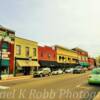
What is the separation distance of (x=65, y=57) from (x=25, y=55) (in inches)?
1049

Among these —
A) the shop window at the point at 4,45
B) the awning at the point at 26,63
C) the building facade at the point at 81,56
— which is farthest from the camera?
the building facade at the point at 81,56

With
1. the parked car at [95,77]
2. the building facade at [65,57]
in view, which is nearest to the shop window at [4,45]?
the parked car at [95,77]

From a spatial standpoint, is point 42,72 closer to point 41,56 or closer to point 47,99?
point 41,56

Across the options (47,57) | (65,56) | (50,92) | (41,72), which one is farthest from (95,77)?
(65,56)

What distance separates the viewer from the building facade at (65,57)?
203 feet

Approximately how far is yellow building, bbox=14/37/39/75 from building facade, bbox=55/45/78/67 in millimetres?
15131

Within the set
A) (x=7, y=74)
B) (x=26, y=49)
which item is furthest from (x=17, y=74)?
(x=26, y=49)

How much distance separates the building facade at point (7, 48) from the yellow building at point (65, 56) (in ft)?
77.4

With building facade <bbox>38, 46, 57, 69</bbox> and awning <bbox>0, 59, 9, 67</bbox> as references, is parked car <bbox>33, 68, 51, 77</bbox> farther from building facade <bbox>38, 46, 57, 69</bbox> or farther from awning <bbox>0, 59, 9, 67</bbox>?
building facade <bbox>38, 46, 57, 69</bbox>

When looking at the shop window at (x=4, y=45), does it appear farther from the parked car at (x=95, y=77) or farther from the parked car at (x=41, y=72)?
the parked car at (x=95, y=77)

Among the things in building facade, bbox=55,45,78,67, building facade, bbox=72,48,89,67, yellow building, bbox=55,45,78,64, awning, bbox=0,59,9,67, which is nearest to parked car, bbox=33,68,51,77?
awning, bbox=0,59,9,67

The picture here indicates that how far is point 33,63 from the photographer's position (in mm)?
45125

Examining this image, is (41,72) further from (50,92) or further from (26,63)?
(50,92)

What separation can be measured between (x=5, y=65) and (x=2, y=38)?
5.07m
